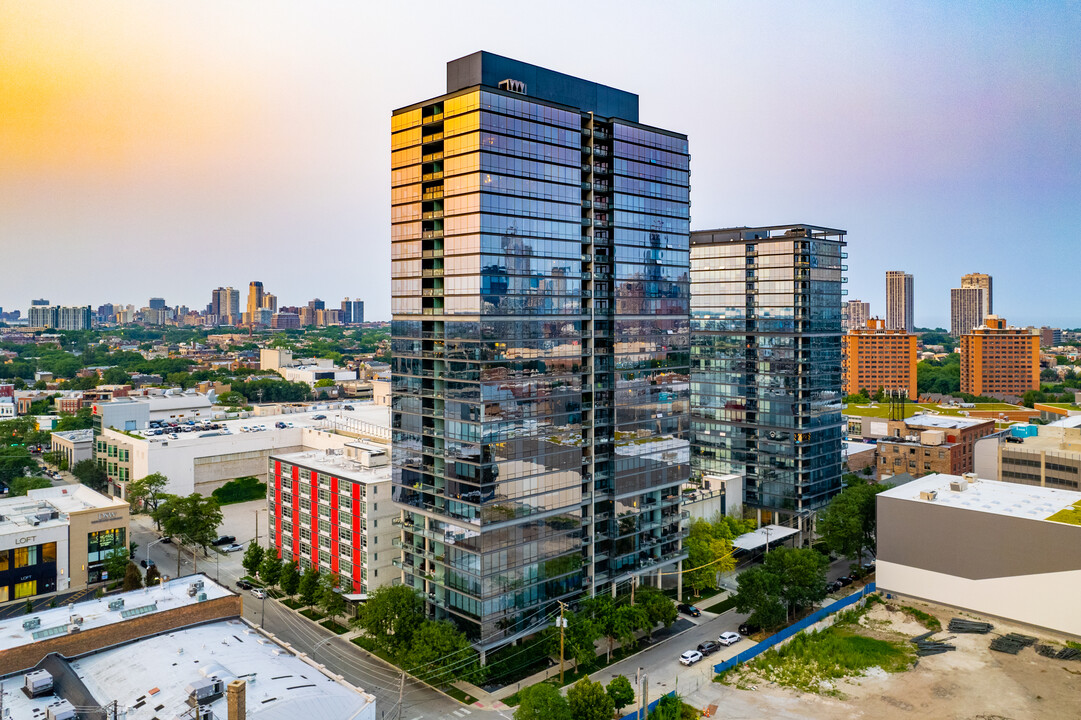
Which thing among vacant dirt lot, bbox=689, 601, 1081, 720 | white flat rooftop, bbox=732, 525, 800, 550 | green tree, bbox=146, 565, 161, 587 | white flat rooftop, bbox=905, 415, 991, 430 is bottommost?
vacant dirt lot, bbox=689, 601, 1081, 720

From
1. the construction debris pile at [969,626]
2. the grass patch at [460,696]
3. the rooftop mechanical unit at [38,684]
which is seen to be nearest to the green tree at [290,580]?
the grass patch at [460,696]

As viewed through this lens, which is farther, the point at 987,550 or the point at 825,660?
the point at 987,550

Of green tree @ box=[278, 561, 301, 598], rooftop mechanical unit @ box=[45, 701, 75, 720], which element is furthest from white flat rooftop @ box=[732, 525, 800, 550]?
rooftop mechanical unit @ box=[45, 701, 75, 720]

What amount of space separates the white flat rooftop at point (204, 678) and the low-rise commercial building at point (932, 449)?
313 feet

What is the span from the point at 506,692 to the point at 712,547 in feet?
91.4

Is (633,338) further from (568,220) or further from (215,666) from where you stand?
(215,666)

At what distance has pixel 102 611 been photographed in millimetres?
49844

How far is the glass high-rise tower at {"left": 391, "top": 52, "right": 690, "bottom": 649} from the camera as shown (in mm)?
53000

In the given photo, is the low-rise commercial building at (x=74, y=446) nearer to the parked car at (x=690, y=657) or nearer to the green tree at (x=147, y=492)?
the green tree at (x=147, y=492)

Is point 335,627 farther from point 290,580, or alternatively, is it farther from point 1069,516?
point 1069,516

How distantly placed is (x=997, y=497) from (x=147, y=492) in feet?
318

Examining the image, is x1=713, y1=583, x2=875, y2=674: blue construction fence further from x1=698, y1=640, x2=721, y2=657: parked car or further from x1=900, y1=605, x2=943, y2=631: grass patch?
x1=900, y1=605, x2=943, y2=631: grass patch

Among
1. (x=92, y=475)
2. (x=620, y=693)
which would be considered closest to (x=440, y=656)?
(x=620, y=693)

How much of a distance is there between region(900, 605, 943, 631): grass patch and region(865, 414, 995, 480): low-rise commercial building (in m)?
48.6
